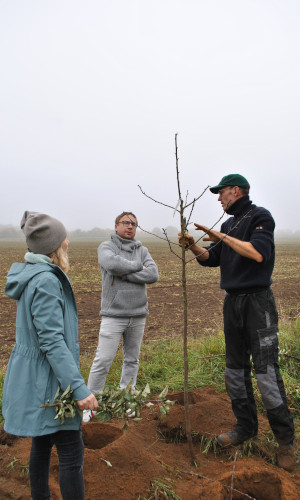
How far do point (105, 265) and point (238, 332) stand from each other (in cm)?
155

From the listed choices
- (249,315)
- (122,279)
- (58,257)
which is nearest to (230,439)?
(249,315)

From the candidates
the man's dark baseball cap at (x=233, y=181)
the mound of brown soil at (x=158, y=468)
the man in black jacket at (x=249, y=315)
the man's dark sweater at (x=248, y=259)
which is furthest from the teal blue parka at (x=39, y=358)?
the man's dark baseball cap at (x=233, y=181)

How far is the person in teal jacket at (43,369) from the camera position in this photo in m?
2.05

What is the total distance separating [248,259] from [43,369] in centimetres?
181

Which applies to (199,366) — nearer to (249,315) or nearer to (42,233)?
(249,315)

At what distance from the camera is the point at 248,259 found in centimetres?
309

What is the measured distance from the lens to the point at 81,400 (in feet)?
6.77

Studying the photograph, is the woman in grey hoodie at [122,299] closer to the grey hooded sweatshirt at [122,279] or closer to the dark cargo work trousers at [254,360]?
the grey hooded sweatshirt at [122,279]

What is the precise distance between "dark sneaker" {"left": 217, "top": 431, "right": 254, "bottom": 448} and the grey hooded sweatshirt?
1.44m

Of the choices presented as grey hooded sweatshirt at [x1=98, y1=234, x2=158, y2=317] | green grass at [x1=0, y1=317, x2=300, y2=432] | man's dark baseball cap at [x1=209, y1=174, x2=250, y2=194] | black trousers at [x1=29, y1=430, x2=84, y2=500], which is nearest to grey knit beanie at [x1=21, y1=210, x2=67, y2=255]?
black trousers at [x1=29, y1=430, x2=84, y2=500]

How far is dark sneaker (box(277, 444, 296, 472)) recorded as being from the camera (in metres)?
2.87

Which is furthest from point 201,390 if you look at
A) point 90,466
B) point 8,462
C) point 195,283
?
point 195,283

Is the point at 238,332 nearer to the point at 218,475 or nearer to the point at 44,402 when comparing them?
the point at 218,475

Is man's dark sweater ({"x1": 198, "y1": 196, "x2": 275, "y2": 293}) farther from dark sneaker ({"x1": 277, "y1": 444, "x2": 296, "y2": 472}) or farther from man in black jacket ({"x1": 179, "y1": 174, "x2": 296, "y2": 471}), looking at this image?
dark sneaker ({"x1": 277, "y1": 444, "x2": 296, "y2": 472})
